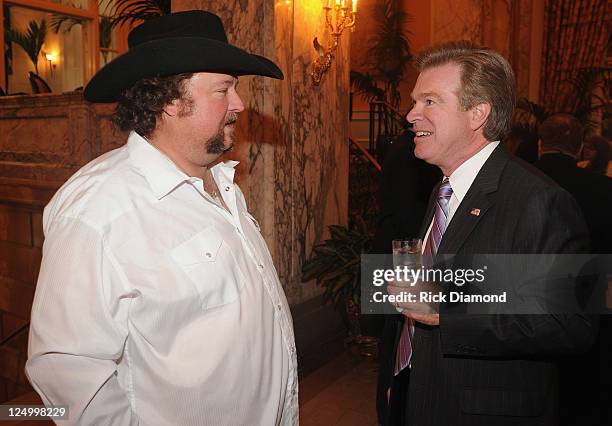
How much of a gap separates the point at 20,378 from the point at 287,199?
458 centimetres

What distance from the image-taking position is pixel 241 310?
1634mm

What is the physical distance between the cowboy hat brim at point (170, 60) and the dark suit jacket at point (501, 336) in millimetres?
955

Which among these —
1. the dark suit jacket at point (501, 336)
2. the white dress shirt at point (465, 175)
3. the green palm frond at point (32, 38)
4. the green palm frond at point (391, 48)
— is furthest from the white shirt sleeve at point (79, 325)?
the green palm frond at point (32, 38)

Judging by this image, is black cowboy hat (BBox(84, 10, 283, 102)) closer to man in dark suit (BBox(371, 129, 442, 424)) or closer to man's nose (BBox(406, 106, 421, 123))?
man's nose (BBox(406, 106, 421, 123))

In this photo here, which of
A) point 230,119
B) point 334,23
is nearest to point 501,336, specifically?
point 230,119

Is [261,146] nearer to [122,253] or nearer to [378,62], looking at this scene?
[122,253]

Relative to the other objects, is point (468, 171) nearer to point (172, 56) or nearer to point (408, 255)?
point (408, 255)

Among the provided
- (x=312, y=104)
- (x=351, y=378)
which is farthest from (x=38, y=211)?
(x=351, y=378)

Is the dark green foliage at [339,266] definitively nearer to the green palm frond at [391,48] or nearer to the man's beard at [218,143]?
the man's beard at [218,143]

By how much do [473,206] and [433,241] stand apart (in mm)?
267

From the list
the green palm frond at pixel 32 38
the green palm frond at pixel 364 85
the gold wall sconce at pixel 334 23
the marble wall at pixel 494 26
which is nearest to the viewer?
the gold wall sconce at pixel 334 23

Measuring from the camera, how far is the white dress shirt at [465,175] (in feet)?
6.22

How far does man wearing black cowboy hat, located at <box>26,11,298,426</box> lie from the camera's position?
1.42m

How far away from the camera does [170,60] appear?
64.4 inches
